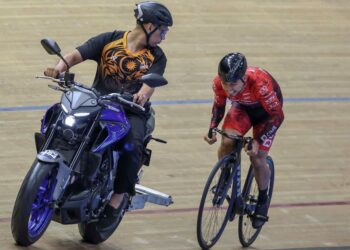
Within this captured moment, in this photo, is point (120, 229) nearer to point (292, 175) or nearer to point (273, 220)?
point (273, 220)

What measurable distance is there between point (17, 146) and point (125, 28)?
3.47 m

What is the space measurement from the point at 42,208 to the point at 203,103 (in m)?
4.19

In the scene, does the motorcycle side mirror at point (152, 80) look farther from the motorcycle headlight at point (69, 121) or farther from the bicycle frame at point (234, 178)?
the bicycle frame at point (234, 178)

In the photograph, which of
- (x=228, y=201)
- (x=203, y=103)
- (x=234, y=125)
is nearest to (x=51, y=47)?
(x=234, y=125)

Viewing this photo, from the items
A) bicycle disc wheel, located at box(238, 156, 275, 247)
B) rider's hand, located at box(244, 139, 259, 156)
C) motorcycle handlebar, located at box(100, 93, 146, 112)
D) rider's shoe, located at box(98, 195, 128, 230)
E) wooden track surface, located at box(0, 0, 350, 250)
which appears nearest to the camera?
motorcycle handlebar, located at box(100, 93, 146, 112)

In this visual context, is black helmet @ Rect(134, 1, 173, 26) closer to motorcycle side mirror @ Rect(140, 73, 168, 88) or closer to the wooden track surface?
motorcycle side mirror @ Rect(140, 73, 168, 88)

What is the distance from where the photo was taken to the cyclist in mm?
6875

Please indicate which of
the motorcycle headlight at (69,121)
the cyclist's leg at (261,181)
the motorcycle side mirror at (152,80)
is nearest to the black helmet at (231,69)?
the cyclist's leg at (261,181)

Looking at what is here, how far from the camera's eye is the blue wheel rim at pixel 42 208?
6.29 meters

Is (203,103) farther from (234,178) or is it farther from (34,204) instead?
(34,204)

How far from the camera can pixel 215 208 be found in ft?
23.4

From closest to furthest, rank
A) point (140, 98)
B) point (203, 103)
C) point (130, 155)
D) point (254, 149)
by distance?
point (140, 98) → point (130, 155) → point (254, 149) → point (203, 103)

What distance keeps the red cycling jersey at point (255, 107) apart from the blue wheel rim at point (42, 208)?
132 cm

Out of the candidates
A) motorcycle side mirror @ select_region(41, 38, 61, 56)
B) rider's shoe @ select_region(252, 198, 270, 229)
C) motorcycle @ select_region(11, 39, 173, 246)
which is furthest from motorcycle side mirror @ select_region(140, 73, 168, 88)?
rider's shoe @ select_region(252, 198, 270, 229)
